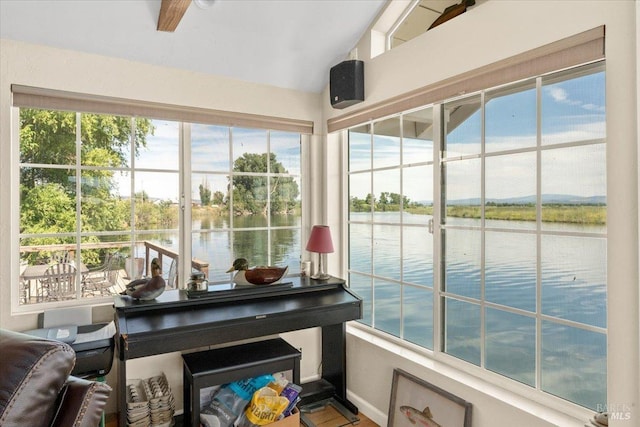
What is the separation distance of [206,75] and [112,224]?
3.91 ft

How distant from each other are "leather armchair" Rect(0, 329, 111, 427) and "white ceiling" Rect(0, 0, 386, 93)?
1.84 m

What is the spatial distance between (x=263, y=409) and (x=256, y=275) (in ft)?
2.63

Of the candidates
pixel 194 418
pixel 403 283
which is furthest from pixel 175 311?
pixel 403 283

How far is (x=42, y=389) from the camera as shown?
110cm

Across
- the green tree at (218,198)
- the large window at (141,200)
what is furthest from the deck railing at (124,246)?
the green tree at (218,198)

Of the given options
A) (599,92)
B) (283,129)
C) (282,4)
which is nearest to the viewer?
(599,92)

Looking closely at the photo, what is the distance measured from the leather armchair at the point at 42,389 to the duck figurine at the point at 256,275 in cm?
145

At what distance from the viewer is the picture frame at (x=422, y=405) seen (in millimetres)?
2068

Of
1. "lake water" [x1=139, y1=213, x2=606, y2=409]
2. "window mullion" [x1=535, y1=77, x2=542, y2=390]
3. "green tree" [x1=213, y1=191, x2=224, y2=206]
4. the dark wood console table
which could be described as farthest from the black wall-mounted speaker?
the dark wood console table

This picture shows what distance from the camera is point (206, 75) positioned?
2.79m

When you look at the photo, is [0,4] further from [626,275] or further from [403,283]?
[626,275]

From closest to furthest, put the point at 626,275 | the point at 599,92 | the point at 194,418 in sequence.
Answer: the point at 626,275 < the point at 599,92 < the point at 194,418

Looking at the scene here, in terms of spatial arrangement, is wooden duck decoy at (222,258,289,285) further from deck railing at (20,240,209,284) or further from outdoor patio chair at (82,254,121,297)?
outdoor patio chair at (82,254,121,297)

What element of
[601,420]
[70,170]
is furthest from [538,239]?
[70,170]
